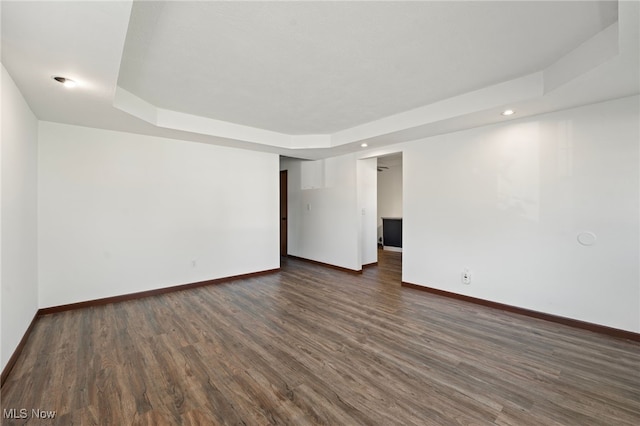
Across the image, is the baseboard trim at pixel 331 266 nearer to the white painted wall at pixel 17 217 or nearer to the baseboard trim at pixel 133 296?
the baseboard trim at pixel 133 296

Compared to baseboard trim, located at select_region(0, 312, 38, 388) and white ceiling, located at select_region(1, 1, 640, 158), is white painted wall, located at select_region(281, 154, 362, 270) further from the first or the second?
baseboard trim, located at select_region(0, 312, 38, 388)

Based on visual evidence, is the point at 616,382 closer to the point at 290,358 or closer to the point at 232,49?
the point at 290,358

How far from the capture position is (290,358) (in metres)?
2.29

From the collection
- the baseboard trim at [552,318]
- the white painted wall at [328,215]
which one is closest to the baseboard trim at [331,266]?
the white painted wall at [328,215]

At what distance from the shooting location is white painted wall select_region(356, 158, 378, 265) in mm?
5281

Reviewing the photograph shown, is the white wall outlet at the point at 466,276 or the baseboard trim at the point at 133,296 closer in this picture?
the baseboard trim at the point at 133,296

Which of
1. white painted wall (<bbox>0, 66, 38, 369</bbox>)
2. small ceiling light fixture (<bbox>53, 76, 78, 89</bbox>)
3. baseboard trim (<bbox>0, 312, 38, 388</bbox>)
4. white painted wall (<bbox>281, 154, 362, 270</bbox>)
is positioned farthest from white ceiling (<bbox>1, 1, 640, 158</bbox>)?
baseboard trim (<bbox>0, 312, 38, 388</bbox>)

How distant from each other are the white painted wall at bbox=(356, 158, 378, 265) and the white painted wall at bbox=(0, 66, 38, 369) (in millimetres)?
4478

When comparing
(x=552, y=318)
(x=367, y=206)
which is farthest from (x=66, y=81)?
(x=552, y=318)

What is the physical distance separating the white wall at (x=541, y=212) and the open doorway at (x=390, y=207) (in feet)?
9.58

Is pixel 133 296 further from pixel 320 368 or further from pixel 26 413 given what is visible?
pixel 320 368

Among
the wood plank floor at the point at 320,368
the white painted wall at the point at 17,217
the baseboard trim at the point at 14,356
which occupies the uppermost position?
the white painted wall at the point at 17,217

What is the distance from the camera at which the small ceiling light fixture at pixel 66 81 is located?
85.4 inches

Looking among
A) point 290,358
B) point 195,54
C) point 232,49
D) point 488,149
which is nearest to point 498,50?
point 488,149
